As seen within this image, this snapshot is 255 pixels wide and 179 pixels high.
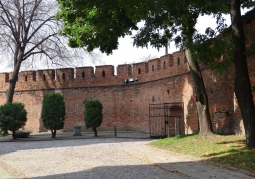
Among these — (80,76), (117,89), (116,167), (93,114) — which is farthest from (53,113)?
(116,167)

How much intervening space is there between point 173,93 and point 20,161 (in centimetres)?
1081

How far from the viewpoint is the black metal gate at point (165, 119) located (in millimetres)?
19073

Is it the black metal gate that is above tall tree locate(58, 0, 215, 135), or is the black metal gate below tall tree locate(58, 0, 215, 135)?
below

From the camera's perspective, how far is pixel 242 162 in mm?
8461

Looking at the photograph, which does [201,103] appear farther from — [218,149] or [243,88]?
[243,88]

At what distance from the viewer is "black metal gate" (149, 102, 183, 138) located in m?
19.1

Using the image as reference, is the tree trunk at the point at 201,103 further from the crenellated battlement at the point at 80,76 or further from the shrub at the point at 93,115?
the shrub at the point at 93,115

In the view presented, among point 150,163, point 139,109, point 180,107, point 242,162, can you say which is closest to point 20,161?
point 150,163

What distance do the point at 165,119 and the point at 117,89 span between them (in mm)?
5967

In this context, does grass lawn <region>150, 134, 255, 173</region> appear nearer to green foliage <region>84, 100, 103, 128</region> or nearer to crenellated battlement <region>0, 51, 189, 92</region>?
green foliage <region>84, 100, 103, 128</region>

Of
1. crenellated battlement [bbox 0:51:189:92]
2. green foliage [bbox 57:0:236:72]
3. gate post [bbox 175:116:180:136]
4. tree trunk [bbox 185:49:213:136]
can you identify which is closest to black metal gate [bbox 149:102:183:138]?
gate post [bbox 175:116:180:136]

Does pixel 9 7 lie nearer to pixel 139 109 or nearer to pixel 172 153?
pixel 139 109

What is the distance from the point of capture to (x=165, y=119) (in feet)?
65.3

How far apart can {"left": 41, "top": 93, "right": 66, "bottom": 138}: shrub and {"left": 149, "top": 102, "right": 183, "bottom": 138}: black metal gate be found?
5540 millimetres
